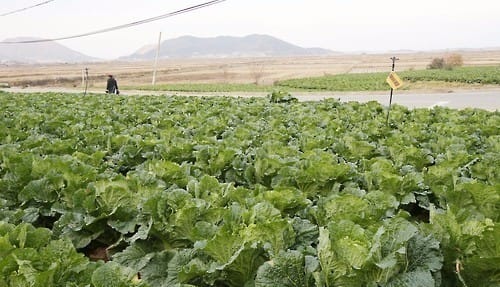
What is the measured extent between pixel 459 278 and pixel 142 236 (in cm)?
155

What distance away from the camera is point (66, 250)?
2225 millimetres

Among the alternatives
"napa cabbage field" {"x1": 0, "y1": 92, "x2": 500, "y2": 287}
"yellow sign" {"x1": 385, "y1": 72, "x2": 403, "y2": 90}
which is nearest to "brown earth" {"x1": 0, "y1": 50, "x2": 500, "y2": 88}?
"yellow sign" {"x1": 385, "y1": 72, "x2": 403, "y2": 90}

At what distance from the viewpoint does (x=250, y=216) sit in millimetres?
2426

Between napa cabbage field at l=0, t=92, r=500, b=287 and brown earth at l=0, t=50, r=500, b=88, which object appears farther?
brown earth at l=0, t=50, r=500, b=88

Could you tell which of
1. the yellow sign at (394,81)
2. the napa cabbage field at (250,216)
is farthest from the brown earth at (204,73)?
the napa cabbage field at (250,216)

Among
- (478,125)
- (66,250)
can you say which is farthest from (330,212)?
(478,125)

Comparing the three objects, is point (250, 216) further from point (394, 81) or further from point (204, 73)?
point (204, 73)

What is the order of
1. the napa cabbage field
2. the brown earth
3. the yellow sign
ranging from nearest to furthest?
1. the napa cabbage field
2. the yellow sign
3. the brown earth

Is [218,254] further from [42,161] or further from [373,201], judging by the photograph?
[42,161]

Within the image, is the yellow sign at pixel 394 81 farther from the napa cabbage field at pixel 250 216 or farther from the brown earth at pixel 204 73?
the brown earth at pixel 204 73

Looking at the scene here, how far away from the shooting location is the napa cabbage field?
6.54ft

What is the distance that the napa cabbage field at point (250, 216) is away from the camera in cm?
199

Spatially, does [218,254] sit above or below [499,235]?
below

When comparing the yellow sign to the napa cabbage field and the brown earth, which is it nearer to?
the napa cabbage field
